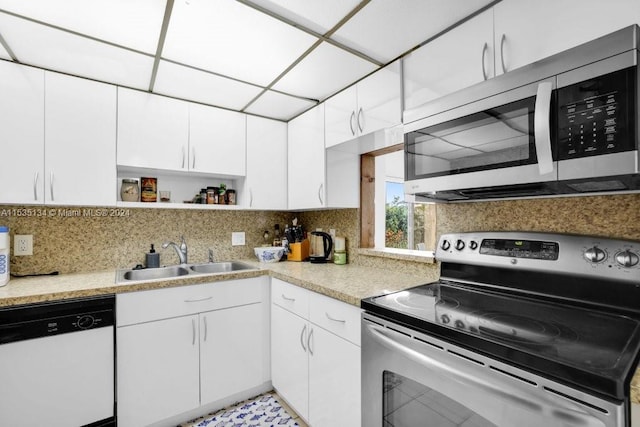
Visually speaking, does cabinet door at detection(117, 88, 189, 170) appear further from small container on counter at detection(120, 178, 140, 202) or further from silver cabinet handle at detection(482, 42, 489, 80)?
silver cabinet handle at detection(482, 42, 489, 80)

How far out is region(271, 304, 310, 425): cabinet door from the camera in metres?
Result: 1.72

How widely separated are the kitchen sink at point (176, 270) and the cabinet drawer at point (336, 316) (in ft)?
2.39

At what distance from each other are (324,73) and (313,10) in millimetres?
524

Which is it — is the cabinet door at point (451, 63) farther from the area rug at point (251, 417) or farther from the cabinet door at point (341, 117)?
the area rug at point (251, 417)

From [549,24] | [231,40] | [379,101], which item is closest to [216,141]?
[231,40]

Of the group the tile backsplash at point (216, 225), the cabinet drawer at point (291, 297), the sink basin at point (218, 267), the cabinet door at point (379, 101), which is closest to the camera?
the tile backsplash at point (216, 225)

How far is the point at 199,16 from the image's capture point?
1292 millimetres

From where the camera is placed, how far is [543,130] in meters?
0.96

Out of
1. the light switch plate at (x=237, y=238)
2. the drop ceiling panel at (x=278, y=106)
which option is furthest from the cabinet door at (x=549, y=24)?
the light switch plate at (x=237, y=238)

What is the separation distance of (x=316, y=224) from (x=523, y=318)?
6.14ft

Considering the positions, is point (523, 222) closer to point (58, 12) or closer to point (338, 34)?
point (338, 34)

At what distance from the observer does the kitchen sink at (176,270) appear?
2.07 meters

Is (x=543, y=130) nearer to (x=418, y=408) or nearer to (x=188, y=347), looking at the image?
(x=418, y=408)

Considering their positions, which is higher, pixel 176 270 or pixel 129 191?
pixel 129 191
